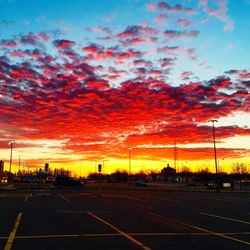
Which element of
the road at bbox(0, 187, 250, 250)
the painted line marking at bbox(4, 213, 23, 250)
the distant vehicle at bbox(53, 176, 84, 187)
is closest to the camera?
the painted line marking at bbox(4, 213, 23, 250)

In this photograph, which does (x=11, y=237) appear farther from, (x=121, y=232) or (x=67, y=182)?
(x=67, y=182)

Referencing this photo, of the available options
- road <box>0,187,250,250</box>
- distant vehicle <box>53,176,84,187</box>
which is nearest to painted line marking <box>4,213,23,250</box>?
road <box>0,187,250,250</box>

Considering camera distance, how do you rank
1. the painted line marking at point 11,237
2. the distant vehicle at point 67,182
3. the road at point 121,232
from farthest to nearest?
the distant vehicle at point 67,182
the road at point 121,232
the painted line marking at point 11,237

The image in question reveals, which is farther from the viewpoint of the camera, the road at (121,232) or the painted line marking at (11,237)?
the road at (121,232)

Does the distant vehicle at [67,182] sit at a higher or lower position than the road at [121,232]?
higher

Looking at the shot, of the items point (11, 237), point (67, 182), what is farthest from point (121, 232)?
point (67, 182)

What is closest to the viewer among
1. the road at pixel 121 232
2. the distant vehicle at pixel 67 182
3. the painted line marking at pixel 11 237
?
the painted line marking at pixel 11 237

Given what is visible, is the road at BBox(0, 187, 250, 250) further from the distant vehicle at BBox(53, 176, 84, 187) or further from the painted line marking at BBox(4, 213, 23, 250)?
the distant vehicle at BBox(53, 176, 84, 187)

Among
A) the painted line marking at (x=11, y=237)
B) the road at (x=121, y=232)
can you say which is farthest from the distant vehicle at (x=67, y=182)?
the painted line marking at (x=11, y=237)

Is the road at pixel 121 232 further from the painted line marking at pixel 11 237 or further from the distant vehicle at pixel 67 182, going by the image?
the distant vehicle at pixel 67 182

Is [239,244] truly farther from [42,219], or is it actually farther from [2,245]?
[42,219]

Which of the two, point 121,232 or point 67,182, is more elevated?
point 67,182

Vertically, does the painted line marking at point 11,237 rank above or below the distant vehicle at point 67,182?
below

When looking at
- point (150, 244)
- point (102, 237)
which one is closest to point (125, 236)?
point (102, 237)
